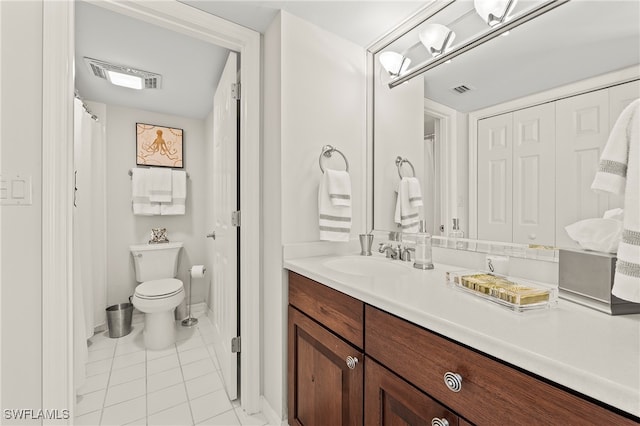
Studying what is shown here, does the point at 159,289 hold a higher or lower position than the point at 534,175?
lower

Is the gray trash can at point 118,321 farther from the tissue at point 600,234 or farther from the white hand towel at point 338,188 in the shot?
the tissue at point 600,234

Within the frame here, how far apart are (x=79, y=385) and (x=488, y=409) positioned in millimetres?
2203

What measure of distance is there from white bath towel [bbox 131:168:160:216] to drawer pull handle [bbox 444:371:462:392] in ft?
9.71

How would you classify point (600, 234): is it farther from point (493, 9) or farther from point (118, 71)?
point (118, 71)

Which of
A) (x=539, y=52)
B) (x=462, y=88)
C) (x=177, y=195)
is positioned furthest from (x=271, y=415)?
(x=177, y=195)

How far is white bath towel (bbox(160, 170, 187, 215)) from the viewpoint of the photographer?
2.90 meters

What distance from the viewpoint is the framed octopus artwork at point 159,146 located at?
288 cm

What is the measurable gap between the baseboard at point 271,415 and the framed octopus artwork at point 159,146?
8.12 feet

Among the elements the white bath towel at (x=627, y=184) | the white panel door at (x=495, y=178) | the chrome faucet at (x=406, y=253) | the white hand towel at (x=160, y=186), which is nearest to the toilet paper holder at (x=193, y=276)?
the white hand towel at (x=160, y=186)

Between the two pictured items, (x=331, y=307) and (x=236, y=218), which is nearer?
(x=331, y=307)

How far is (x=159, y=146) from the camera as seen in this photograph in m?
2.96

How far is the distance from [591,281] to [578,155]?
0.42m

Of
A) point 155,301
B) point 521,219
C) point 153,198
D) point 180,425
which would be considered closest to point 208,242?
point 153,198

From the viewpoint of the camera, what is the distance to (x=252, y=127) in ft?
5.16
